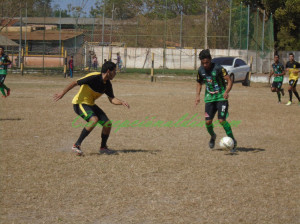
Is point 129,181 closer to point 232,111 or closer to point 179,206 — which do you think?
point 179,206

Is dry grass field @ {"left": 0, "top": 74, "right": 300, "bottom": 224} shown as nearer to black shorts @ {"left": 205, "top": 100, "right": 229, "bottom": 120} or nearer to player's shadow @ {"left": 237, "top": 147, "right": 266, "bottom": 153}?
player's shadow @ {"left": 237, "top": 147, "right": 266, "bottom": 153}

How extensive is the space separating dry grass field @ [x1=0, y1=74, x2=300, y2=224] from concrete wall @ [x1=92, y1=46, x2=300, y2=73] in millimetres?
24076

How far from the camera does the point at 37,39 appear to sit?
1471 inches

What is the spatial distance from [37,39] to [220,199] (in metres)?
33.7

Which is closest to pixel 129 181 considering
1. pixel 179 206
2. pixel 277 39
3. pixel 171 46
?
pixel 179 206

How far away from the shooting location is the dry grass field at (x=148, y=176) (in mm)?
5234

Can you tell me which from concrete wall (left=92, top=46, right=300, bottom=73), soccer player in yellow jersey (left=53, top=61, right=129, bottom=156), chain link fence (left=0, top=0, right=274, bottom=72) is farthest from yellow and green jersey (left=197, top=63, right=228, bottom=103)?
chain link fence (left=0, top=0, right=274, bottom=72)

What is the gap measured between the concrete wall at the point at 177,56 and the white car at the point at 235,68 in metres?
4.90

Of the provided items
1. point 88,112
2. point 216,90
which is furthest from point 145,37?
point 88,112

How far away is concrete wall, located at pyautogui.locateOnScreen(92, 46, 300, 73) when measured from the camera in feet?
118

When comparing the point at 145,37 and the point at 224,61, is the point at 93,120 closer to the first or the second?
the point at 224,61

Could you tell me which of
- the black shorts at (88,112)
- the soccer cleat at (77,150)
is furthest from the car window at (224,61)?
the soccer cleat at (77,150)

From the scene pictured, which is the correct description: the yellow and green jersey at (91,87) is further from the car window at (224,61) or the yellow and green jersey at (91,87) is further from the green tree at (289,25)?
the green tree at (289,25)

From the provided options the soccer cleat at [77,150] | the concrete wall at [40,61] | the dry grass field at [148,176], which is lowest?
the dry grass field at [148,176]
